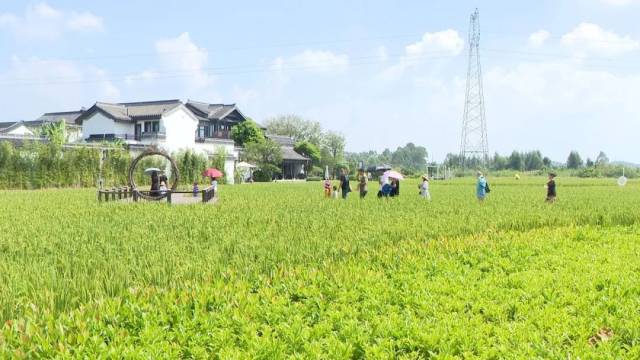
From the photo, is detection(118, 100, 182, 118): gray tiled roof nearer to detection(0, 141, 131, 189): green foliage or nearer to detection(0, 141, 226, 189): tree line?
detection(0, 141, 226, 189): tree line

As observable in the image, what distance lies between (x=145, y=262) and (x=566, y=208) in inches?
513

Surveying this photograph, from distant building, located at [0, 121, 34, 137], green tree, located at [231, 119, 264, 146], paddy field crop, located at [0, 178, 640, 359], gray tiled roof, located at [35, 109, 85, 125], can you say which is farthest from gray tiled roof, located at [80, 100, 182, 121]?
paddy field crop, located at [0, 178, 640, 359]

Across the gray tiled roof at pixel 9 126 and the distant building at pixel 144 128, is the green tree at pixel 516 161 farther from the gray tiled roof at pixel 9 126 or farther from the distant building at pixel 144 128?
the gray tiled roof at pixel 9 126

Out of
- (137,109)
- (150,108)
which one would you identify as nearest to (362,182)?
(150,108)

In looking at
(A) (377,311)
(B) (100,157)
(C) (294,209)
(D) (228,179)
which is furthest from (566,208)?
(D) (228,179)

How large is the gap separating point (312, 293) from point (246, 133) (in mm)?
45678

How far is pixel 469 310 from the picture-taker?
506cm

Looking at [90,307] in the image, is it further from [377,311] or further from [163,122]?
[163,122]

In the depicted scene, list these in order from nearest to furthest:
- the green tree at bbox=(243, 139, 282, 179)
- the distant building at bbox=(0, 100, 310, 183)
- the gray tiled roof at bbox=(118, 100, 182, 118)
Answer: the distant building at bbox=(0, 100, 310, 183), the gray tiled roof at bbox=(118, 100, 182, 118), the green tree at bbox=(243, 139, 282, 179)

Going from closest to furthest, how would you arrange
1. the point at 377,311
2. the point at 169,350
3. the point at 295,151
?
the point at 169,350 < the point at 377,311 < the point at 295,151

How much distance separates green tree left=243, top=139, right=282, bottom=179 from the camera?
47.3m

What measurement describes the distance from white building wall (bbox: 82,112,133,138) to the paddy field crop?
32.3 metres

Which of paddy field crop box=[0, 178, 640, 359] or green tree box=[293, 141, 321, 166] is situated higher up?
green tree box=[293, 141, 321, 166]

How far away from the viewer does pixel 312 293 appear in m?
5.45
